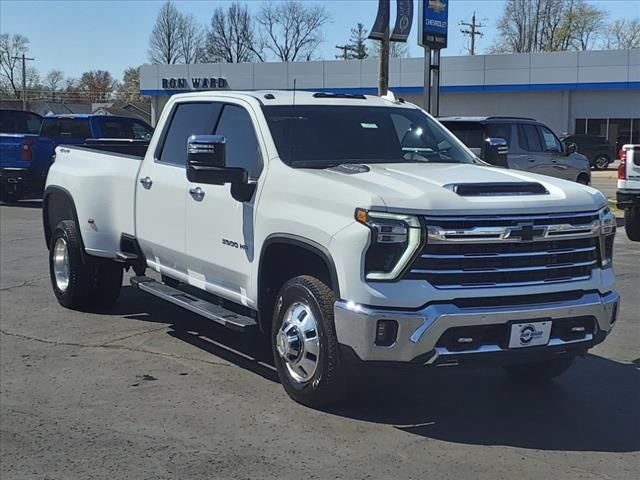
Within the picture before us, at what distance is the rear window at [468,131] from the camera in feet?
47.5

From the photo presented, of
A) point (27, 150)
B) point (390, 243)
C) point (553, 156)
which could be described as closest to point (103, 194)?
point (390, 243)

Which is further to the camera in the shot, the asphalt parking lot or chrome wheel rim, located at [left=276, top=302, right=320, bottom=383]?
chrome wheel rim, located at [left=276, top=302, right=320, bottom=383]

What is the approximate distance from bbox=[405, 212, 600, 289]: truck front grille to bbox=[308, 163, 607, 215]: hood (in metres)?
0.06

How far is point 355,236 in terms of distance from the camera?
15.3ft

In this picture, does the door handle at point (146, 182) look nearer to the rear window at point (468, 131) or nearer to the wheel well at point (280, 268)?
the wheel well at point (280, 268)

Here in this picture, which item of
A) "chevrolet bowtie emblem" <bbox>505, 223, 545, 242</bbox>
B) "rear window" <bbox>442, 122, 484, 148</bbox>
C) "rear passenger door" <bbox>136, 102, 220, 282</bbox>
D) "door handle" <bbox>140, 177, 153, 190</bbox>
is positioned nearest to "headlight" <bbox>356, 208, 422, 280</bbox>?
"chevrolet bowtie emblem" <bbox>505, 223, 545, 242</bbox>

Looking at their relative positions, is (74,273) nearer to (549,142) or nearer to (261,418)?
(261,418)

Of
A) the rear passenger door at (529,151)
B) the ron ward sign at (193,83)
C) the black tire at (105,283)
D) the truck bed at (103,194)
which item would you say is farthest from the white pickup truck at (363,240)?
the ron ward sign at (193,83)

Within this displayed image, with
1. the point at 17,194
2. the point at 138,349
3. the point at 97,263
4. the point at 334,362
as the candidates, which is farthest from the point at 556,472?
the point at 17,194

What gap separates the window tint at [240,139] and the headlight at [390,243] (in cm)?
141

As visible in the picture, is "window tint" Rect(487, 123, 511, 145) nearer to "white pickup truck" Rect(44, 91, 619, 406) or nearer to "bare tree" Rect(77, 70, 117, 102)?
"white pickup truck" Rect(44, 91, 619, 406)

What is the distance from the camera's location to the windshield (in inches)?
231

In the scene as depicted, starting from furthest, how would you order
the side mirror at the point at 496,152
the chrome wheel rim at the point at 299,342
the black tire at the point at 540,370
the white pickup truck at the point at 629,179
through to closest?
1. the white pickup truck at the point at 629,179
2. the side mirror at the point at 496,152
3. the black tire at the point at 540,370
4. the chrome wheel rim at the point at 299,342

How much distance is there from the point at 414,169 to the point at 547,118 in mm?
44344
